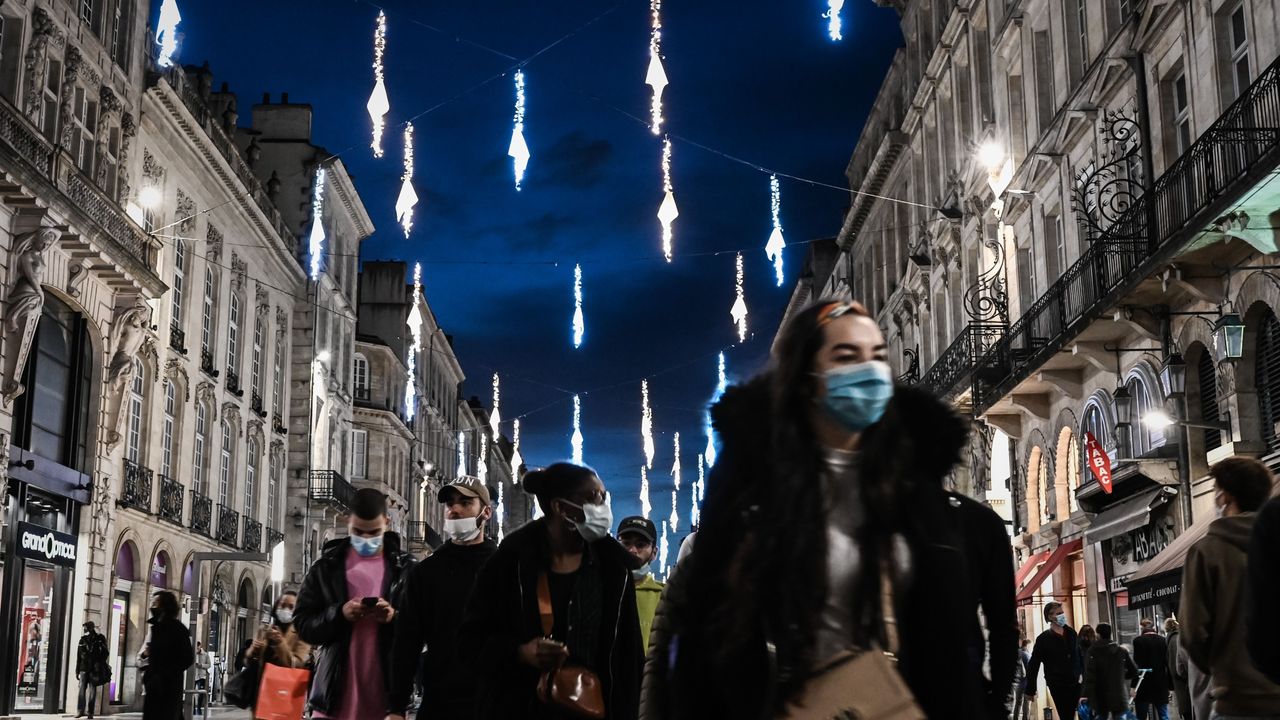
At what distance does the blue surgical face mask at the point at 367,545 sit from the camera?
7.24m

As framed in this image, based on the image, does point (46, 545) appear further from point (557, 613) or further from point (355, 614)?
point (557, 613)

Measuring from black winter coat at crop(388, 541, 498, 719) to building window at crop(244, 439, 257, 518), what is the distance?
35579 mm

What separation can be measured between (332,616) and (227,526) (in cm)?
3235

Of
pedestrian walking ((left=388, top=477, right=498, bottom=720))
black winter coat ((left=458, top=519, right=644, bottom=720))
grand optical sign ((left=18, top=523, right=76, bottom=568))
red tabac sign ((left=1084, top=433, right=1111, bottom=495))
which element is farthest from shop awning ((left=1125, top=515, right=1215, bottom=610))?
grand optical sign ((left=18, top=523, right=76, bottom=568))

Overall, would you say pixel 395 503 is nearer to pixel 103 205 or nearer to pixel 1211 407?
pixel 103 205

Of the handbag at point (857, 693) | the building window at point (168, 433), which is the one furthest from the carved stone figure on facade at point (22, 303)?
the handbag at point (857, 693)

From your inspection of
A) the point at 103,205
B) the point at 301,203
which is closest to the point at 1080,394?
the point at 103,205

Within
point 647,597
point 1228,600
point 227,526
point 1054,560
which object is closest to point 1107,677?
point 647,597

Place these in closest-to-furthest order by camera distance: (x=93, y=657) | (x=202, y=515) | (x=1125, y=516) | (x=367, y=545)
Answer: (x=367, y=545)
(x=1125, y=516)
(x=93, y=657)
(x=202, y=515)

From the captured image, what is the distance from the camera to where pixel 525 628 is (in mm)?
5312

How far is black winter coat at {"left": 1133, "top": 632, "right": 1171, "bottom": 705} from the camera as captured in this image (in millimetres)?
16484

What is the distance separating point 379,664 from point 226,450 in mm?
33493

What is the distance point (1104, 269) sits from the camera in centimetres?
1984

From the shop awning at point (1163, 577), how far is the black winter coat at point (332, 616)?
33.5 ft
